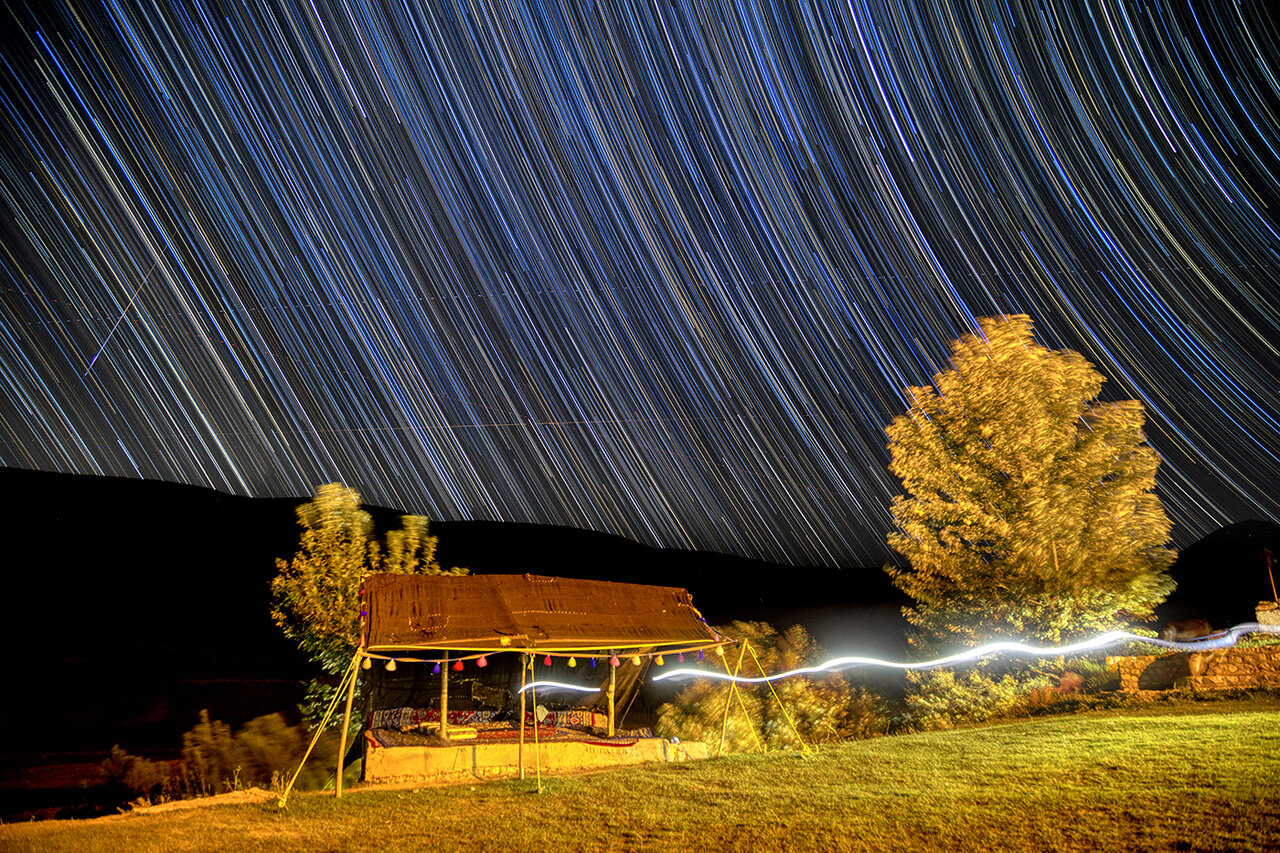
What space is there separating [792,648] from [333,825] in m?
19.4

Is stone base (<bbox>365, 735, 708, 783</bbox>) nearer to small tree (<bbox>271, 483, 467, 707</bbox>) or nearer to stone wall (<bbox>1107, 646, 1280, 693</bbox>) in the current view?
small tree (<bbox>271, 483, 467, 707</bbox>)

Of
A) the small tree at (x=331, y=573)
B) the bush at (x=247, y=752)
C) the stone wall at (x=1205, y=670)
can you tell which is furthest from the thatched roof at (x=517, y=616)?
the bush at (x=247, y=752)

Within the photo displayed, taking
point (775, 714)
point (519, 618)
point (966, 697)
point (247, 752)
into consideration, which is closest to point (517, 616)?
point (519, 618)

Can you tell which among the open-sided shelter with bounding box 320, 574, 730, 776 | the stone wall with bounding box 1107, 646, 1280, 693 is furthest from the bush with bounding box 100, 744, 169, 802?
the stone wall with bounding box 1107, 646, 1280, 693

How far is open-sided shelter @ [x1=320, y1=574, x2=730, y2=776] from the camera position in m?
11.9

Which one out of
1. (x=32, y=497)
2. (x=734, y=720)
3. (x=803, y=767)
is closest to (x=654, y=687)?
(x=734, y=720)

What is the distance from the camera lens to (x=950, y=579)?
19.2m

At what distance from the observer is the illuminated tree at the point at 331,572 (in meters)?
19.0

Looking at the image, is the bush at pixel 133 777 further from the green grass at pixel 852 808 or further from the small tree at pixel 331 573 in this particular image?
the green grass at pixel 852 808

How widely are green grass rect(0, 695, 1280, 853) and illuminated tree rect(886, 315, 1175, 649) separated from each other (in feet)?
17.4

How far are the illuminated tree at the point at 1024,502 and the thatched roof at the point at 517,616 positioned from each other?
780 centimetres

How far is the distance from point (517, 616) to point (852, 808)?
629cm

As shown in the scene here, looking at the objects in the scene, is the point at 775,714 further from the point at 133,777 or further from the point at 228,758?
the point at 133,777

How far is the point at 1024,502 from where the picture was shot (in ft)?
57.9
